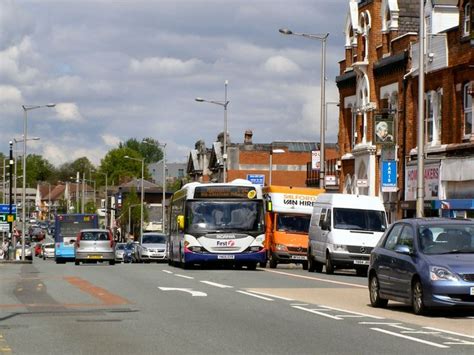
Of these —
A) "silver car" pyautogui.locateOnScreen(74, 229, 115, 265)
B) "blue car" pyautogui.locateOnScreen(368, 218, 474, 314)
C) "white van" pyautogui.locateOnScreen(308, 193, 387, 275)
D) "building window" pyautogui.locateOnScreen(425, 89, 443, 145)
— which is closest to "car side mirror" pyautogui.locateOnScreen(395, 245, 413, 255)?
"blue car" pyautogui.locateOnScreen(368, 218, 474, 314)

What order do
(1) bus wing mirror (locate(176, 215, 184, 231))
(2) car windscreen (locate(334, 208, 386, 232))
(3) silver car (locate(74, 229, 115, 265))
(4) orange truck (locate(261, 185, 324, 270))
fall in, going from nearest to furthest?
1. (2) car windscreen (locate(334, 208, 386, 232))
2. (1) bus wing mirror (locate(176, 215, 184, 231))
3. (4) orange truck (locate(261, 185, 324, 270))
4. (3) silver car (locate(74, 229, 115, 265))

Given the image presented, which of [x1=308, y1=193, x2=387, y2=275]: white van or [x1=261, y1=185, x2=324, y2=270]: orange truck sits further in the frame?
[x1=261, y1=185, x2=324, y2=270]: orange truck

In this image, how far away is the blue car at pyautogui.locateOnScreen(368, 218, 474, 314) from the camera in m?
16.8

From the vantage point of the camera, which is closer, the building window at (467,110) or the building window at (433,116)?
the building window at (467,110)

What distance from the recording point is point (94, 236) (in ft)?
169

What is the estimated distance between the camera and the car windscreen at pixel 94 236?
169ft

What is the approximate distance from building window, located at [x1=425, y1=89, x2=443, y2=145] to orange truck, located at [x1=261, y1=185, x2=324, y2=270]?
20.5 ft

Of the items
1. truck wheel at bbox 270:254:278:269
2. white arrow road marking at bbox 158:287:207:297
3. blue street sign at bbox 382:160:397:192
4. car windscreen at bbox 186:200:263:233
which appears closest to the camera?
white arrow road marking at bbox 158:287:207:297

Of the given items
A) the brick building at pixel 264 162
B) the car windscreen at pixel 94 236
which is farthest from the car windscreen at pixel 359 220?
the brick building at pixel 264 162

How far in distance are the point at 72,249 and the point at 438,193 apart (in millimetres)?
28076

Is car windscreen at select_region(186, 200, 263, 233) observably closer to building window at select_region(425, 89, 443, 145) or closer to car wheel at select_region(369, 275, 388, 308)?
building window at select_region(425, 89, 443, 145)

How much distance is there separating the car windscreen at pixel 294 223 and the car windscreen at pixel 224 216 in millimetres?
4875

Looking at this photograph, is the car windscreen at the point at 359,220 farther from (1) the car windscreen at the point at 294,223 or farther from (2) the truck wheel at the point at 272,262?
(2) the truck wheel at the point at 272,262

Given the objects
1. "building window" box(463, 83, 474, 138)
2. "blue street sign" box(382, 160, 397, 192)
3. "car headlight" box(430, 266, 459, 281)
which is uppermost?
"building window" box(463, 83, 474, 138)
